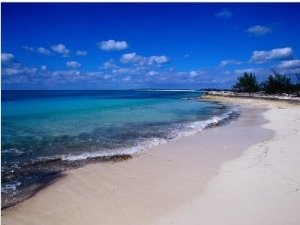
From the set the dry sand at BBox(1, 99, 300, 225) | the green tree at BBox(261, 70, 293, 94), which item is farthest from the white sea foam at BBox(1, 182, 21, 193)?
the green tree at BBox(261, 70, 293, 94)

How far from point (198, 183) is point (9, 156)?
742 centimetres

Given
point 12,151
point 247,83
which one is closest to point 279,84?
point 247,83

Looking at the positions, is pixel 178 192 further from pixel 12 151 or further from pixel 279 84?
pixel 279 84

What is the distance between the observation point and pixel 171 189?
252 inches

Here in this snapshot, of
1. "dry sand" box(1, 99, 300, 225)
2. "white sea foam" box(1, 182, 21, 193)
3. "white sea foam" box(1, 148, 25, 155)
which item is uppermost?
"white sea foam" box(1, 148, 25, 155)

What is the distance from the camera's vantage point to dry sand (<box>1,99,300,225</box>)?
5004 millimetres

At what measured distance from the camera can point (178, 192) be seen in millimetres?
6188

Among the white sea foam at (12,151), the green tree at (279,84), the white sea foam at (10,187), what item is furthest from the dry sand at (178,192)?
the green tree at (279,84)

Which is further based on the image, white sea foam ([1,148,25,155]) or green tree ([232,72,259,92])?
green tree ([232,72,259,92])

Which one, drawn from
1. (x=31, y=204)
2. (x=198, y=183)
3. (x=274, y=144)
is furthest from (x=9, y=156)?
(x=274, y=144)

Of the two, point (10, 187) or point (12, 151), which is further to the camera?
point (12, 151)

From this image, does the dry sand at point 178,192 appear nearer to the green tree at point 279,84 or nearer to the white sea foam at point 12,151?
the white sea foam at point 12,151

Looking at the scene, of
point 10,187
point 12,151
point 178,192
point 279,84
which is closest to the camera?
point 178,192

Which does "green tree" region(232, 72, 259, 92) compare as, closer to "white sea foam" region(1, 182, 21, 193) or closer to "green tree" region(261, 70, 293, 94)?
"green tree" region(261, 70, 293, 94)
